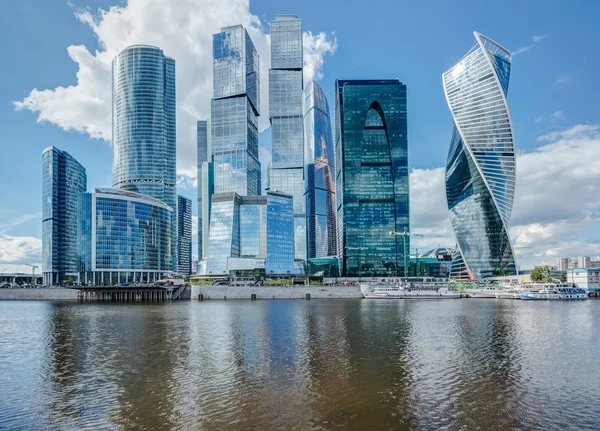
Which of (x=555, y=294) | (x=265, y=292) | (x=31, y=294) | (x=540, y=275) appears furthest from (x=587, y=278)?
(x=31, y=294)

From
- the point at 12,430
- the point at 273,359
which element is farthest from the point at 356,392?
the point at 12,430

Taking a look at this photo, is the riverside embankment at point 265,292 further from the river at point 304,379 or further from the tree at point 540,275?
the river at point 304,379

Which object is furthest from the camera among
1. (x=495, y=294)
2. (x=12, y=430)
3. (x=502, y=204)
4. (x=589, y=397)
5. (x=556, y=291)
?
(x=502, y=204)

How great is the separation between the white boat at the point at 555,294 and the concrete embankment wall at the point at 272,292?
53.8m

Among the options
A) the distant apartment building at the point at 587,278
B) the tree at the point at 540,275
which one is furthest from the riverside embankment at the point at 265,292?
the distant apartment building at the point at 587,278

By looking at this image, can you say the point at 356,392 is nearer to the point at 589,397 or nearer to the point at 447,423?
the point at 447,423

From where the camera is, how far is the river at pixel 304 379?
1040 inches

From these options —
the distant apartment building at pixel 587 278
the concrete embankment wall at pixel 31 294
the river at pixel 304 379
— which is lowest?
the concrete embankment wall at pixel 31 294

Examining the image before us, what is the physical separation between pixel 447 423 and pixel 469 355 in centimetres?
2071

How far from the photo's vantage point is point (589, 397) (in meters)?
30.3

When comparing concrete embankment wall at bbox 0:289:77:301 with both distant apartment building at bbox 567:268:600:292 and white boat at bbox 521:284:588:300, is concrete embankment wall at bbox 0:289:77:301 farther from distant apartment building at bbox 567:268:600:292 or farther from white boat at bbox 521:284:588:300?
distant apartment building at bbox 567:268:600:292

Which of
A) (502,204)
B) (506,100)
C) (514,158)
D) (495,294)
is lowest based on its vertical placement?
(495,294)

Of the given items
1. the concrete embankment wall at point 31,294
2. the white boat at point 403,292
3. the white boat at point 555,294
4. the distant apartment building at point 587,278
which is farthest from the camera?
the concrete embankment wall at point 31,294

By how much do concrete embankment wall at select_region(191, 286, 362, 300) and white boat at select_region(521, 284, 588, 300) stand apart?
177ft
